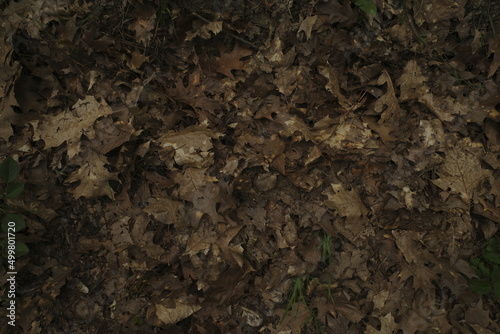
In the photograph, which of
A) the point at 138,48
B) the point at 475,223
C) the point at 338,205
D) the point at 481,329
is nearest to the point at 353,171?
the point at 338,205

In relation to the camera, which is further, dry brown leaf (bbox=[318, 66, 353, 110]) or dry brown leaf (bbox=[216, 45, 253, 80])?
dry brown leaf (bbox=[216, 45, 253, 80])

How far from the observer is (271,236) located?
2641mm

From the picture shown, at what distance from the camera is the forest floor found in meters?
2.54

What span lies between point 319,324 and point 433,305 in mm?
804

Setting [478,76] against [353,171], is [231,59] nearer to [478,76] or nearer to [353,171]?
[353,171]

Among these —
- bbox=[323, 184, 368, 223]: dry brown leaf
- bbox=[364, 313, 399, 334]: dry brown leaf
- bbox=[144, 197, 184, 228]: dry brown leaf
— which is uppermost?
bbox=[323, 184, 368, 223]: dry brown leaf

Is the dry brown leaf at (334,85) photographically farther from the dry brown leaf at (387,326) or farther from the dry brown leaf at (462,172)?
the dry brown leaf at (387,326)

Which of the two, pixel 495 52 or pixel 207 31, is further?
pixel 207 31

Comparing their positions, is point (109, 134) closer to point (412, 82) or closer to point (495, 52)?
point (412, 82)

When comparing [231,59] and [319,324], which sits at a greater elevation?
[231,59]

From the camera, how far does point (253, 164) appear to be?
2.57 m

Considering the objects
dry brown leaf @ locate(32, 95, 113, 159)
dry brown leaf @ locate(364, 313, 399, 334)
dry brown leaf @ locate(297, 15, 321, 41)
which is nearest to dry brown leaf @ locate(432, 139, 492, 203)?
dry brown leaf @ locate(364, 313, 399, 334)

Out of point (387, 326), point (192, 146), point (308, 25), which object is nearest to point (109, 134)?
point (192, 146)

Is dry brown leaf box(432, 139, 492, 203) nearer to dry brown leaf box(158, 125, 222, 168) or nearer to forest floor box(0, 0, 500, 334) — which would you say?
forest floor box(0, 0, 500, 334)
